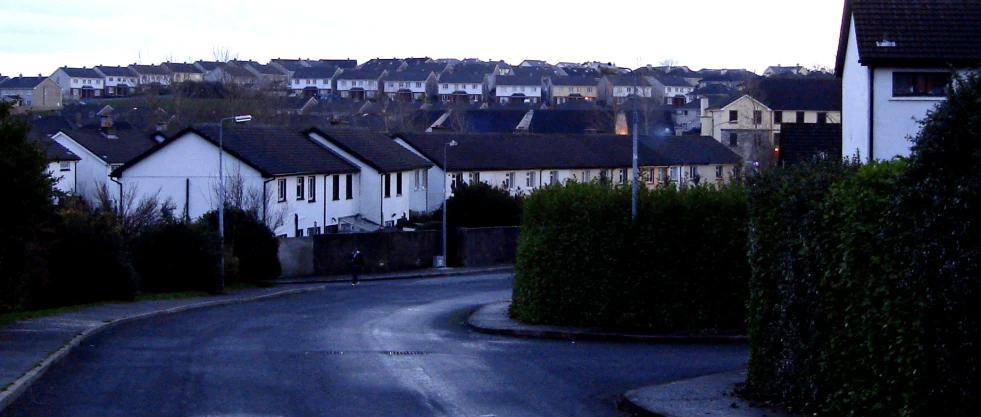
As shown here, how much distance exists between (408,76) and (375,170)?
11690 centimetres

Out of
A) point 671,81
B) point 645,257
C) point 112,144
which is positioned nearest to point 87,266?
point 645,257

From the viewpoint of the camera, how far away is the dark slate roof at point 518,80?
157 m

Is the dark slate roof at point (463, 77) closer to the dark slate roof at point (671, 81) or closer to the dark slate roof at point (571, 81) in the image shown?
the dark slate roof at point (571, 81)

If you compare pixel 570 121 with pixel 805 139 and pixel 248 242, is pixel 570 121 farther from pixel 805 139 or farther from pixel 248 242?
pixel 805 139

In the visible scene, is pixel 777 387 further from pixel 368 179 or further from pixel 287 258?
pixel 368 179

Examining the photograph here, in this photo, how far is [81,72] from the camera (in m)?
168

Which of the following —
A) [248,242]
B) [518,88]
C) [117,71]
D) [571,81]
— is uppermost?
[117,71]

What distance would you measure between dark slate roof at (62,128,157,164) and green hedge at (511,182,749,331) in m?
47.4

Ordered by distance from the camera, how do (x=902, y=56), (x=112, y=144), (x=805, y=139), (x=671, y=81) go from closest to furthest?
(x=902, y=56)
(x=805, y=139)
(x=112, y=144)
(x=671, y=81)

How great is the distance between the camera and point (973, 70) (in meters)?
7.88

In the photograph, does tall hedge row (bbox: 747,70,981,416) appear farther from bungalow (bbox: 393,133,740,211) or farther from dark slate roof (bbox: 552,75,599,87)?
dark slate roof (bbox: 552,75,599,87)

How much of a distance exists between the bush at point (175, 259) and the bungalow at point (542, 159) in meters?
26.0

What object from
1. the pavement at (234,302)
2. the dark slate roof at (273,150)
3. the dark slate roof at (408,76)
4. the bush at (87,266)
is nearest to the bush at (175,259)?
the pavement at (234,302)

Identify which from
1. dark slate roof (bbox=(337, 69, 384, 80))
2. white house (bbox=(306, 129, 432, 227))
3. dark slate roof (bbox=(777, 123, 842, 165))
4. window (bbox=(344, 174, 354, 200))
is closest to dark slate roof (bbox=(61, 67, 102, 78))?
dark slate roof (bbox=(337, 69, 384, 80))
